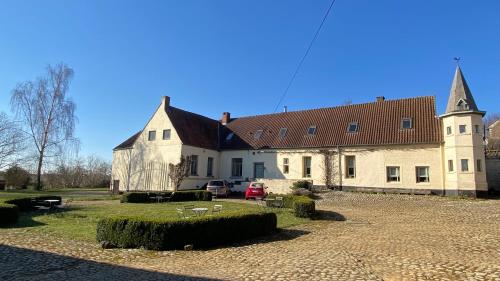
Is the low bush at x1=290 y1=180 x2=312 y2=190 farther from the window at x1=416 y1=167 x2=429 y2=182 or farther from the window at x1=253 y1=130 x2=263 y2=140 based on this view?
the window at x1=253 y1=130 x2=263 y2=140

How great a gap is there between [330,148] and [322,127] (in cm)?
291

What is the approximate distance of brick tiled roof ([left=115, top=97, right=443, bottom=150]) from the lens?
28219 mm

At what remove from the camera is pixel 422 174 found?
88.1 feet

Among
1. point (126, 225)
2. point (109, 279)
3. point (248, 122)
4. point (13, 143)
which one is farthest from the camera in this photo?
point (248, 122)

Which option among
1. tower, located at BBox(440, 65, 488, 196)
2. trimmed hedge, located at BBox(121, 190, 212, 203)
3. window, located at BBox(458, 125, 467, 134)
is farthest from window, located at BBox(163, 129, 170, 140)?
window, located at BBox(458, 125, 467, 134)

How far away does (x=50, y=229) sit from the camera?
13.1 metres

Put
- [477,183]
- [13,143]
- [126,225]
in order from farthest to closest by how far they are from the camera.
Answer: [13,143] → [477,183] → [126,225]

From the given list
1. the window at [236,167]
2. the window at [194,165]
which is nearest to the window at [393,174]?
the window at [236,167]

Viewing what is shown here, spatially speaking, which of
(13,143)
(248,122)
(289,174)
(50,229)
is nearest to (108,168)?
(13,143)

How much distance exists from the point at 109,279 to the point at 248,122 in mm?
32524

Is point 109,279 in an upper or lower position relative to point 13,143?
lower

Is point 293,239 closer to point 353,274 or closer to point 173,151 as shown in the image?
point 353,274

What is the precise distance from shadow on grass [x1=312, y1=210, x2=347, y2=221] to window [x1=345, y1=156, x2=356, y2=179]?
11.9m

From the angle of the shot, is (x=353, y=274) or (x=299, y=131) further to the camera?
(x=299, y=131)
